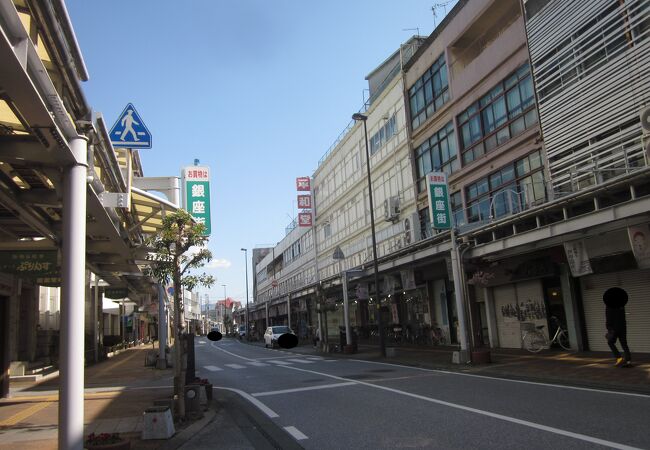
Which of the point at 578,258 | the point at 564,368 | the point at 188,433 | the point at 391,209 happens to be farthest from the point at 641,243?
the point at 391,209

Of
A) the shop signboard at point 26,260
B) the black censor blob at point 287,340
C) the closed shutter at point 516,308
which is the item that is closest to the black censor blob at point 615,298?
the closed shutter at point 516,308

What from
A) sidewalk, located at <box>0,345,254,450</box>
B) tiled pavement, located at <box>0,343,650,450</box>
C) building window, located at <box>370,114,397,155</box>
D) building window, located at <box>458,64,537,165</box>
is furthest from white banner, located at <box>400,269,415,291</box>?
sidewalk, located at <box>0,345,254,450</box>

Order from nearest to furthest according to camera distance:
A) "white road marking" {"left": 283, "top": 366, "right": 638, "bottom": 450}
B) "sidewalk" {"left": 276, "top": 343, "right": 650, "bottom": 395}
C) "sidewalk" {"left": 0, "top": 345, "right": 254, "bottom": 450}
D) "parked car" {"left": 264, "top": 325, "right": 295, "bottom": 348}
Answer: "white road marking" {"left": 283, "top": 366, "right": 638, "bottom": 450}
"sidewalk" {"left": 0, "top": 345, "right": 254, "bottom": 450}
"sidewalk" {"left": 276, "top": 343, "right": 650, "bottom": 395}
"parked car" {"left": 264, "top": 325, "right": 295, "bottom": 348}

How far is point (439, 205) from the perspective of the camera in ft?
73.9

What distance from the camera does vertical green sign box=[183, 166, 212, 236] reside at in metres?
17.1

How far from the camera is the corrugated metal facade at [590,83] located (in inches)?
611

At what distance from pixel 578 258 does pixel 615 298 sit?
1775 millimetres

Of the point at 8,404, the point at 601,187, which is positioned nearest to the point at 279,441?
the point at 8,404

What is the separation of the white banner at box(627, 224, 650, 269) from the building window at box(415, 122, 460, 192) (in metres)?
12.2

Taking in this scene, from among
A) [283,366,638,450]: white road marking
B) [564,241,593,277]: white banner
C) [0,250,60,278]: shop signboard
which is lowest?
[283,366,638,450]: white road marking

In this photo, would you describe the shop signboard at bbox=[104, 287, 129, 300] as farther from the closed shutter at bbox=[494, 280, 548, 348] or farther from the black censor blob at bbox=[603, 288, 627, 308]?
the black censor blob at bbox=[603, 288, 627, 308]

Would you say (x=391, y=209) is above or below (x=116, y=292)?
above

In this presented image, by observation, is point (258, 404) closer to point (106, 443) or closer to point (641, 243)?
point (106, 443)

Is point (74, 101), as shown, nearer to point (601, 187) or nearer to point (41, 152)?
point (41, 152)
